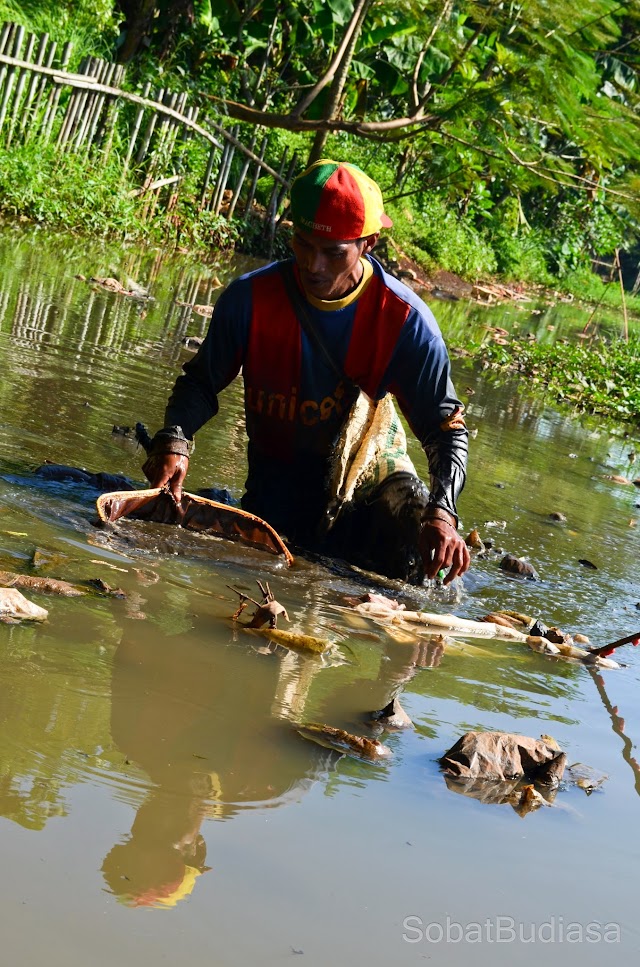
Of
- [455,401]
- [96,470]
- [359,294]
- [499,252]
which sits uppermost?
[499,252]

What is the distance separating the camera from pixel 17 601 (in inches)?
102

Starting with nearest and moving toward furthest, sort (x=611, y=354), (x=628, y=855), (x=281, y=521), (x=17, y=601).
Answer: (x=628, y=855), (x=17, y=601), (x=281, y=521), (x=611, y=354)

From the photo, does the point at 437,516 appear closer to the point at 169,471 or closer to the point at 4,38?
the point at 169,471

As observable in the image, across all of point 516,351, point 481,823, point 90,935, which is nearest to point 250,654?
point 481,823

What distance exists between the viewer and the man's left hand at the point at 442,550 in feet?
12.2

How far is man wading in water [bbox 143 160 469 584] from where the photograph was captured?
149 inches

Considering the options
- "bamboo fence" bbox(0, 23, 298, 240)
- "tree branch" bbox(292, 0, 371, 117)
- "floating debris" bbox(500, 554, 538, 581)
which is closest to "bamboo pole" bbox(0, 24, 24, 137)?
"bamboo fence" bbox(0, 23, 298, 240)

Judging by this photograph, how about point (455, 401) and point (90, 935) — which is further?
point (455, 401)

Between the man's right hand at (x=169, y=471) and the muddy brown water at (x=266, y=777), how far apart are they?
0.18 metres

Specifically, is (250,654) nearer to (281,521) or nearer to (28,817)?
(28,817)

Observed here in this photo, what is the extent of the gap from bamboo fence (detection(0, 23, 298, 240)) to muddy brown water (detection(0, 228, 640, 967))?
732cm

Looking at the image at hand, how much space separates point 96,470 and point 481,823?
278 centimetres

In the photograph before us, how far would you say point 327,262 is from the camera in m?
3.80

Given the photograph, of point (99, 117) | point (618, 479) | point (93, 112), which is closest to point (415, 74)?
point (93, 112)
